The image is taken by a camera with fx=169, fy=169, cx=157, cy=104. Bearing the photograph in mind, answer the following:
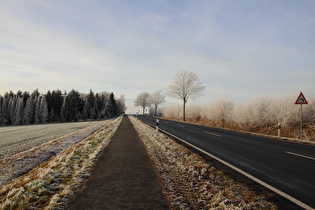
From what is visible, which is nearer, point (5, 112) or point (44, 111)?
point (44, 111)

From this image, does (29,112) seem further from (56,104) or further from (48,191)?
(48,191)

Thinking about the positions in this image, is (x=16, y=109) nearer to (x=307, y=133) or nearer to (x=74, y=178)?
(x=74, y=178)

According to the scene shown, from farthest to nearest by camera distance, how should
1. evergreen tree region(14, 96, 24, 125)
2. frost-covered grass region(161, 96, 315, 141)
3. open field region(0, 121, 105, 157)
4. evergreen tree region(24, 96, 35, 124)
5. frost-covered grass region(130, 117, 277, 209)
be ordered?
evergreen tree region(24, 96, 35, 124) < evergreen tree region(14, 96, 24, 125) < frost-covered grass region(161, 96, 315, 141) < open field region(0, 121, 105, 157) < frost-covered grass region(130, 117, 277, 209)

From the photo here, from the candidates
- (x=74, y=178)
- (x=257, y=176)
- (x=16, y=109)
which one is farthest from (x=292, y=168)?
(x=16, y=109)

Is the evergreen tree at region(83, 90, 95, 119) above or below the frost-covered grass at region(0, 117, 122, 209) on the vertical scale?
above

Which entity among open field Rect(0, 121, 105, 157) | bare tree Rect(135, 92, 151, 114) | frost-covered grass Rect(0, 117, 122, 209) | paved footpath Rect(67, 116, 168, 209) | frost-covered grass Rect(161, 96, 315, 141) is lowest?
Answer: open field Rect(0, 121, 105, 157)

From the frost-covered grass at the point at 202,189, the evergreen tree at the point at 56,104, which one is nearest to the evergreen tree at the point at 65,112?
the evergreen tree at the point at 56,104

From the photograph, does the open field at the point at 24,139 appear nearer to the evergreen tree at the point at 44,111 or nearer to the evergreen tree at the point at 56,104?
the evergreen tree at the point at 44,111

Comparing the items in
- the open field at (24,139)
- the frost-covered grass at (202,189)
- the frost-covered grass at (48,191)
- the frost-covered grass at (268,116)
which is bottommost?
the open field at (24,139)

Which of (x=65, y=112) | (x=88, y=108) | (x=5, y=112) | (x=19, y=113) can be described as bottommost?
(x=19, y=113)

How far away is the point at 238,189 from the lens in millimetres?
3555

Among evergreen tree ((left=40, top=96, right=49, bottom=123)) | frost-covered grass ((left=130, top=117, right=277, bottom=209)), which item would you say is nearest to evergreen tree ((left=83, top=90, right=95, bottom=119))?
evergreen tree ((left=40, top=96, right=49, bottom=123))

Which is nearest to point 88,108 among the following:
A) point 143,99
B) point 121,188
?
point 143,99

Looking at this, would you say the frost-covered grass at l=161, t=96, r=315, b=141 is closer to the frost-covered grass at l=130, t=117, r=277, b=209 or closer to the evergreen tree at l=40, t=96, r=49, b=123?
the frost-covered grass at l=130, t=117, r=277, b=209
